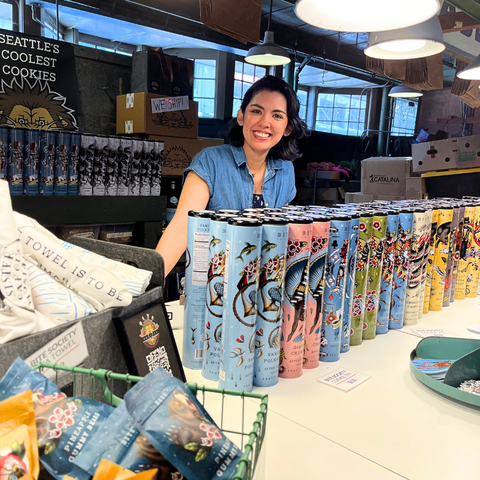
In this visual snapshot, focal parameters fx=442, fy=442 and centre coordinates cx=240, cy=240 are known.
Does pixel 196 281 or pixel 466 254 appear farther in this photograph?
pixel 466 254

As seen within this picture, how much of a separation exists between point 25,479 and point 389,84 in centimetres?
1102

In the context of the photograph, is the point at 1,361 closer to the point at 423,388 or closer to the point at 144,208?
the point at 423,388

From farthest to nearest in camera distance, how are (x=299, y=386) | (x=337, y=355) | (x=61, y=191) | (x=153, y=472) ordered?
(x=61, y=191) < (x=337, y=355) < (x=299, y=386) < (x=153, y=472)

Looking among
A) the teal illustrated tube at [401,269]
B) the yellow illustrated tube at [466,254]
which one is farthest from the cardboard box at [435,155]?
the teal illustrated tube at [401,269]

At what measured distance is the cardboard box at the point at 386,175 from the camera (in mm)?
3953

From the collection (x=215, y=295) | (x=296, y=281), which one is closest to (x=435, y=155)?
(x=296, y=281)

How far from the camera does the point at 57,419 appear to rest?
1.42 feet

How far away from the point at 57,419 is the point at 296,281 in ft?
1.87

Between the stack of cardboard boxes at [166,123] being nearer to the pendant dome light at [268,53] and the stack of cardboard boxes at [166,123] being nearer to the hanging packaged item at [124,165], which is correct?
the hanging packaged item at [124,165]

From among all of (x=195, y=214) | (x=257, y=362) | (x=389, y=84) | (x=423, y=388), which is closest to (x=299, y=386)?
(x=257, y=362)

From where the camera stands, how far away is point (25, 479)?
0.38 meters

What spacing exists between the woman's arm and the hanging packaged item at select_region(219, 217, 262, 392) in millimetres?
558

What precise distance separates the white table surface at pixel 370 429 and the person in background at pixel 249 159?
1172 millimetres

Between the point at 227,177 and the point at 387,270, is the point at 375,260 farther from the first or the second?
the point at 227,177
